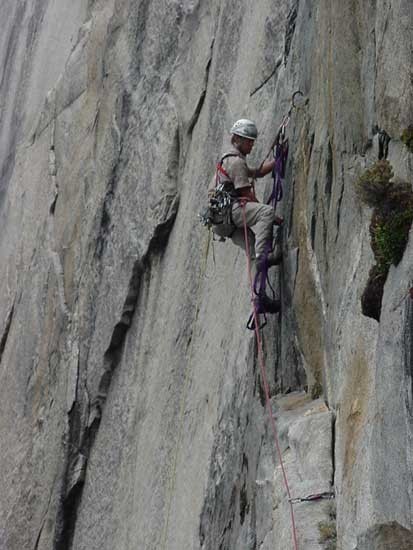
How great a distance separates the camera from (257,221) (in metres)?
13.0

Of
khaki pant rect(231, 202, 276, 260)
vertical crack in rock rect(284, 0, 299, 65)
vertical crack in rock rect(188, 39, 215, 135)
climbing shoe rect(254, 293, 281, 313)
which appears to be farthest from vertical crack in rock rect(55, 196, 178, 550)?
climbing shoe rect(254, 293, 281, 313)

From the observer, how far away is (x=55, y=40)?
28.3 m

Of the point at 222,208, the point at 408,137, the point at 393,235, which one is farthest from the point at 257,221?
the point at 393,235

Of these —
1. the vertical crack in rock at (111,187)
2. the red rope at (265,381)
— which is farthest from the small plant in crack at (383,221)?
the vertical crack in rock at (111,187)

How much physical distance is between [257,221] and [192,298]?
3323 millimetres

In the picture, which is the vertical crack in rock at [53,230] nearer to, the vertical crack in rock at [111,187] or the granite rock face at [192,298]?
the granite rock face at [192,298]

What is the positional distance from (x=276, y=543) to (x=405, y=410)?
10.0 ft

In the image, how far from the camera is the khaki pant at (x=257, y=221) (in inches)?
506

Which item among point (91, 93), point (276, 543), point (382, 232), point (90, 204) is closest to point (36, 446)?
point (90, 204)

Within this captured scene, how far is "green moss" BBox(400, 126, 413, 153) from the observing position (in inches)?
339

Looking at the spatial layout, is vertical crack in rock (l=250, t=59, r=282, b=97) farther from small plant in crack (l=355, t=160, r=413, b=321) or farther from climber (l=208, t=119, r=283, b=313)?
small plant in crack (l=355, t=160, r=413, b=321)

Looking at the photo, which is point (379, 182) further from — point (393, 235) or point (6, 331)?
point (6, 331)

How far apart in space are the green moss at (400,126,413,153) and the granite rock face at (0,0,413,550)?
216 millimetres

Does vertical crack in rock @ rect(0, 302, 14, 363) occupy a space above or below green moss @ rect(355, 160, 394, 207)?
above
